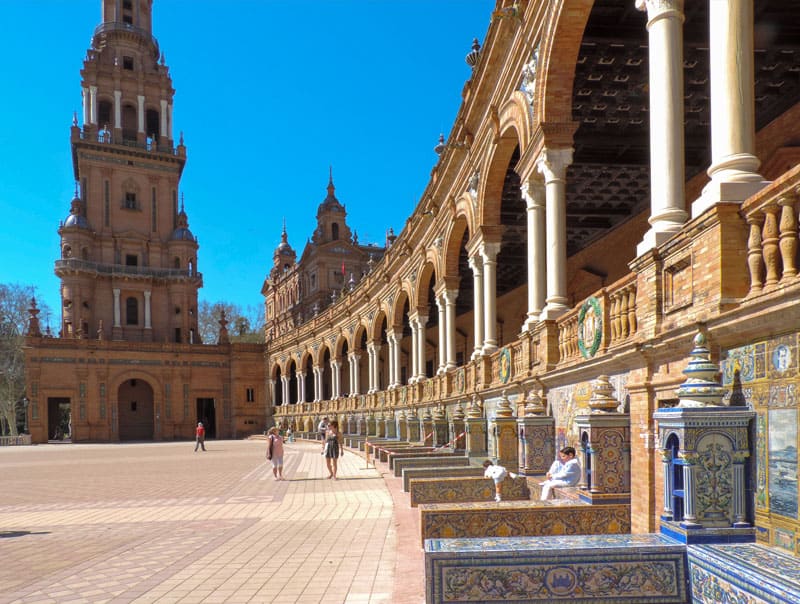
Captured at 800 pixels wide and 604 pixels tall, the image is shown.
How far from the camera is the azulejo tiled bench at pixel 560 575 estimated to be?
432cm

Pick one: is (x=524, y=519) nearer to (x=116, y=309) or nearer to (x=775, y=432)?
(x=775, y=432)

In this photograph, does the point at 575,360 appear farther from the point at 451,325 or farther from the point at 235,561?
the point at 451,325

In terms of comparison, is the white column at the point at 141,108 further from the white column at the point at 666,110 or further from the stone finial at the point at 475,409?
the white column at the point at 666,110

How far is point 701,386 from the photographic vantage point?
177 inches

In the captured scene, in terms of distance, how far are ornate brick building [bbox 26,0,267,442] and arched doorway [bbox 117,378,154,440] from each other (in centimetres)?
8

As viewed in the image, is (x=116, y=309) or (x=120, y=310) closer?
(x=116, y=309)

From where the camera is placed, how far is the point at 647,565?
4.36m

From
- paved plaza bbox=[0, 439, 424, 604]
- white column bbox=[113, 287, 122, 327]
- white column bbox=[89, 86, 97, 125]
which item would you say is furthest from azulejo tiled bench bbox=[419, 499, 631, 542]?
white column bbox=[89, 86, 97, 125]

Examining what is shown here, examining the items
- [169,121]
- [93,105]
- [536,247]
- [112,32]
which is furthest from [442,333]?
[112,32]

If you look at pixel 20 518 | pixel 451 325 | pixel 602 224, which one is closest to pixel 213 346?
pixel 451 325

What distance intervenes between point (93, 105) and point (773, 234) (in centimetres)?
5879

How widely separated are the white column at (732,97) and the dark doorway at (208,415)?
51602 millimetres

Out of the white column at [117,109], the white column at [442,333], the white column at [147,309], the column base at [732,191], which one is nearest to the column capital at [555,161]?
the column base at [732,191]

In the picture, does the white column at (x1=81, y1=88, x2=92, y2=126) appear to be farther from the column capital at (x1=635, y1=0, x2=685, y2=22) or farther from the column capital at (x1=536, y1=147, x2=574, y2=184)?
the column capital at (x1=635, y1=0, x2=685, y2=22)
